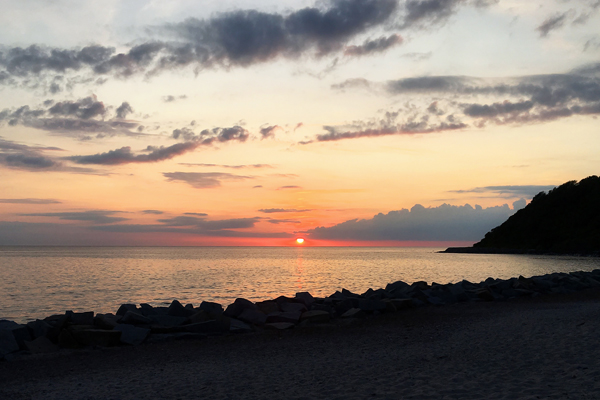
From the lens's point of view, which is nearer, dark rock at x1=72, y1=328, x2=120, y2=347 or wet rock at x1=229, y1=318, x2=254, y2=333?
dark rock at x1=72, y1=328, x2=120, y2=347

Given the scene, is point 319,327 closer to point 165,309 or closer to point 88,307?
point 165,309

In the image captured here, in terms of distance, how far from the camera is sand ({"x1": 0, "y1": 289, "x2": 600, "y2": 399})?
7.94 meters

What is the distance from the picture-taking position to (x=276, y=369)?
9914 millimetres

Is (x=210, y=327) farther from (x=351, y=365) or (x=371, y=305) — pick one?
(x=371, y=305)

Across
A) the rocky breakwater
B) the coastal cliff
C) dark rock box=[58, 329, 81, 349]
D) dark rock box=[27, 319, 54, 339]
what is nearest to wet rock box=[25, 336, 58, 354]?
the rocky breakwater

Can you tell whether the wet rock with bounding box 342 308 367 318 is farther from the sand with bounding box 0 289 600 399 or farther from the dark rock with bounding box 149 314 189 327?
the dark rock with bounding box 149 314 189 327

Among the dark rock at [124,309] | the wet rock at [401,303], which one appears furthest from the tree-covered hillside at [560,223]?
the dark rock at [124,309]

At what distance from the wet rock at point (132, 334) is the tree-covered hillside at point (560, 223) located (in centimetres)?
11907

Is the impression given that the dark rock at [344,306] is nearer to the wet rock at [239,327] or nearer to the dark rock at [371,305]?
the dark rock at [371,305]

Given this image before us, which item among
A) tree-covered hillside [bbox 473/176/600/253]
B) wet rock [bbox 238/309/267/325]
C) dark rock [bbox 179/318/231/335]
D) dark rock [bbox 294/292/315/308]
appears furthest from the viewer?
tree-covered hillside [bbox 473/176/600/253]

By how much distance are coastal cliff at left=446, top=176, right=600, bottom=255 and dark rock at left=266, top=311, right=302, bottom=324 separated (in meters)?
→ 110

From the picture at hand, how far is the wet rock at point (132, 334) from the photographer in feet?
42.9

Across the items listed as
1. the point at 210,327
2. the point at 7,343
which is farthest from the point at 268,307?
the point at 7,343

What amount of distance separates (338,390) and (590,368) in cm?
447
